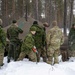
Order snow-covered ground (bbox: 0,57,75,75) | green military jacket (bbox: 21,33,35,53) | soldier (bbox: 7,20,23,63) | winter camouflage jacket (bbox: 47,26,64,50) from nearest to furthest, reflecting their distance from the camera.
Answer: snow-covered ground (bbox: 0,57,75,75) → green military jacket (bbox: 21,33,35,53) → winter camouflage jacket (bbox: 47,26,64,50) → soldier (bbox: 7,20,23,63)

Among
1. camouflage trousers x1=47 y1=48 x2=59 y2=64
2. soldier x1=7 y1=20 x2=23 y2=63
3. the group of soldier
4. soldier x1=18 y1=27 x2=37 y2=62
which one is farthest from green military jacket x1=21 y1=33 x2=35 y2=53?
camouflage trousers x1=47 y1=48 x2=59 y2=64

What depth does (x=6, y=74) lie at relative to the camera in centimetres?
742

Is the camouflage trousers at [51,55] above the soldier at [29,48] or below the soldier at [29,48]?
below

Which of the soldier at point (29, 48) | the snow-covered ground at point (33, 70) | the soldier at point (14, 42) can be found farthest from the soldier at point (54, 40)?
the snow-covered ground at point (33, 70)

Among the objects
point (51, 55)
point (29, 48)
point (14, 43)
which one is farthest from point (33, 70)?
point (14, 43)

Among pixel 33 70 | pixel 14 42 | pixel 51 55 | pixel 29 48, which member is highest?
pixel 14 42

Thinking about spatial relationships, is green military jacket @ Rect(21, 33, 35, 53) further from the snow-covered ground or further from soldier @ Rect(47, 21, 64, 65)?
soldier @ Rect(47, 21, 64, 65)

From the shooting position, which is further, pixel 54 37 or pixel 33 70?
pixel 54 37

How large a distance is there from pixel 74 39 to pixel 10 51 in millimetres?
2954

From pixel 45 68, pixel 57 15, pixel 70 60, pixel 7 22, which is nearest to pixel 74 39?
pixel 70 60

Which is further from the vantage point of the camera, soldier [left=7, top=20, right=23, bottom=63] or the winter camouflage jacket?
soldier [left=7, top=20, right=23, bottom=63]

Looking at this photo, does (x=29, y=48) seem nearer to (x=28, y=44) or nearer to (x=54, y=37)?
(x=28, y=44)

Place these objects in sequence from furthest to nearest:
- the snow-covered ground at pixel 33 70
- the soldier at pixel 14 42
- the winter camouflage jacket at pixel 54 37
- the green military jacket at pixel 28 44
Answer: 1. the soldier at pixel 14 42
2. the winter camouflage jacket at pixel 54 37
3. the green military jacket at pixel 28 44
4. the snow-covered ground at pixel 33 70

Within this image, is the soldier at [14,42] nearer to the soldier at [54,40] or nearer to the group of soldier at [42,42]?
the group of soldier at [42,42]
